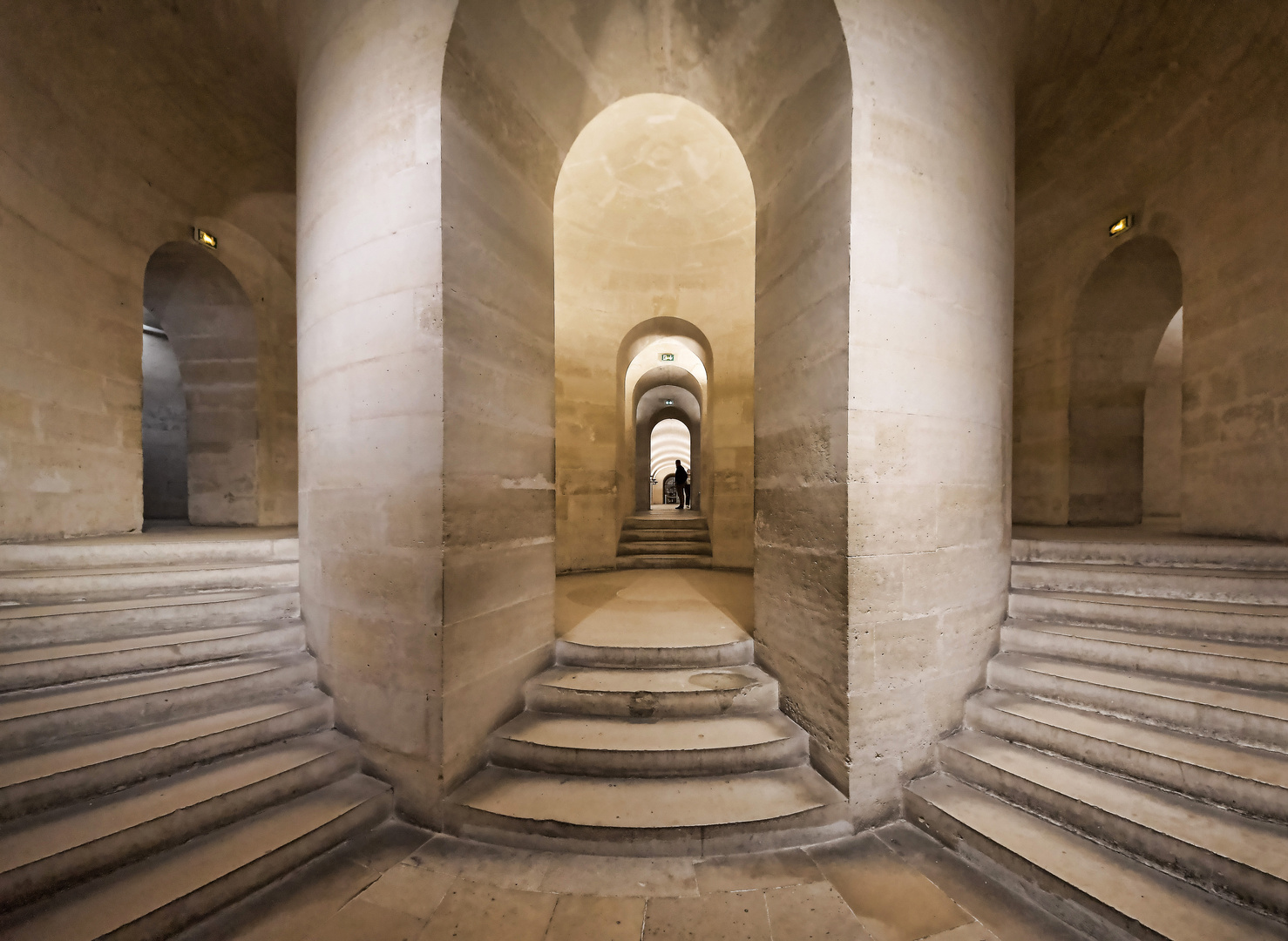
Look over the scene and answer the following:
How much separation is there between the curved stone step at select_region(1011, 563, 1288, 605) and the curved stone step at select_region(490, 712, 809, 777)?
2182 millimetres

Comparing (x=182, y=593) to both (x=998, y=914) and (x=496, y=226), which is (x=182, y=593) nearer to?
(x=496, y=226)

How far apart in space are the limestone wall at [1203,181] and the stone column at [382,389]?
490 cm

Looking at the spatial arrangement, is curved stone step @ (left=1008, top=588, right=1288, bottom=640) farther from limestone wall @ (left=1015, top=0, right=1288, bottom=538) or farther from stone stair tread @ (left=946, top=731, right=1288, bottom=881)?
limestone wall @ (left=1015, top=0, right=1288, bottom=538)

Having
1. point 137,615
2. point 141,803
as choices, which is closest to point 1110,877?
point 141,803

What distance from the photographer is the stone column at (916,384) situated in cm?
260

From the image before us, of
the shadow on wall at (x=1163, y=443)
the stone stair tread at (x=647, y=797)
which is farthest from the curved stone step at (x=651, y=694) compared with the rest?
the shadow on wall at (x=1163, y=443)

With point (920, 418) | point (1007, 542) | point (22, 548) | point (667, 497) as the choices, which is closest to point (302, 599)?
point (22, 548)

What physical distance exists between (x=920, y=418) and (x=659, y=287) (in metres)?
4.82

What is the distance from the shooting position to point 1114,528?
5.53 m

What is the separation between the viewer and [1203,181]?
457 cm

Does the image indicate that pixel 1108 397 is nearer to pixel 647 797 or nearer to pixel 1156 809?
pixel 1156 809

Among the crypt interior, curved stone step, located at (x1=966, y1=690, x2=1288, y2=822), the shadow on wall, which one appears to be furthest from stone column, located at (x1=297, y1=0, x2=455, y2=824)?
the shadow on wall

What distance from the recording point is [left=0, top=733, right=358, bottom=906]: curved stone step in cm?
183

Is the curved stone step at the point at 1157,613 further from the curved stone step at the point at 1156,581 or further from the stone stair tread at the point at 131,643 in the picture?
the stone stair tread at the point at 131,643
